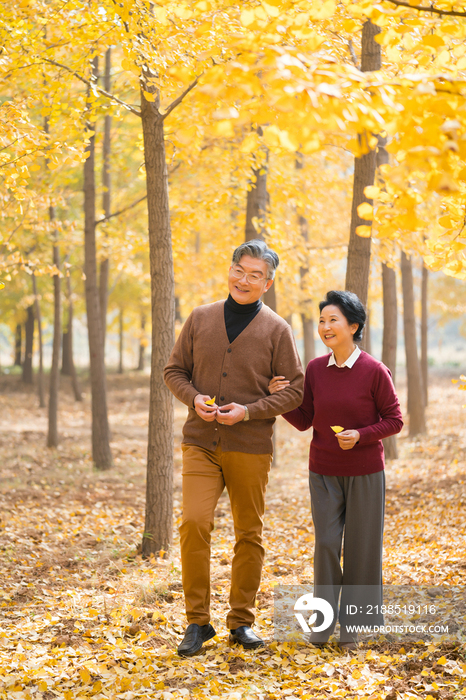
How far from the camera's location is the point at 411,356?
37.2 ft

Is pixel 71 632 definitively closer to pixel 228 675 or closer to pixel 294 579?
pixel 228 675

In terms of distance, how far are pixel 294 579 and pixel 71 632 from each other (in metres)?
1.77

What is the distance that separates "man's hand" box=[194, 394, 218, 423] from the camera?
3.17 m

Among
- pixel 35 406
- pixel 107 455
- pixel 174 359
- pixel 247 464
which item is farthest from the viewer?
pixel 35 406

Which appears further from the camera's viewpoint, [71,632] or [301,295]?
[301,295]

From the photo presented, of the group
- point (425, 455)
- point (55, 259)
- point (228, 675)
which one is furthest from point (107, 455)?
point (228, 675)

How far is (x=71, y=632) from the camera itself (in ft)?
11.4

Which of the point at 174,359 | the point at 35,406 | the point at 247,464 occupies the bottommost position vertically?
the point at 35,406

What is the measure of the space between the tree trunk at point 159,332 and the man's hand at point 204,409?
1.77m

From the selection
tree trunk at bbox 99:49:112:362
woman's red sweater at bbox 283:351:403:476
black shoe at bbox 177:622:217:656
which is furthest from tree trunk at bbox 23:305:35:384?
woman's red sweater at bbox 283:351:403:476

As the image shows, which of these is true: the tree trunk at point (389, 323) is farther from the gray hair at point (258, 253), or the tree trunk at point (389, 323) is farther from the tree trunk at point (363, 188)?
the gray hair at point (258, 253)

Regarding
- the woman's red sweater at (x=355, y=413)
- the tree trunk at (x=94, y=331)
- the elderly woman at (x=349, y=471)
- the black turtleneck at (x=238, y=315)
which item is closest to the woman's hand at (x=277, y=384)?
the elderly woman at (x=349, y=471)

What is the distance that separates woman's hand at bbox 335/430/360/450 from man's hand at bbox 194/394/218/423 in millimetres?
695

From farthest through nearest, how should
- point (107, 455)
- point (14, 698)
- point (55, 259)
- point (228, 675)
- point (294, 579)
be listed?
point (55, 259) < point (107, 455) < point (294, 579) < point (228, 675) < point (14, 698)
